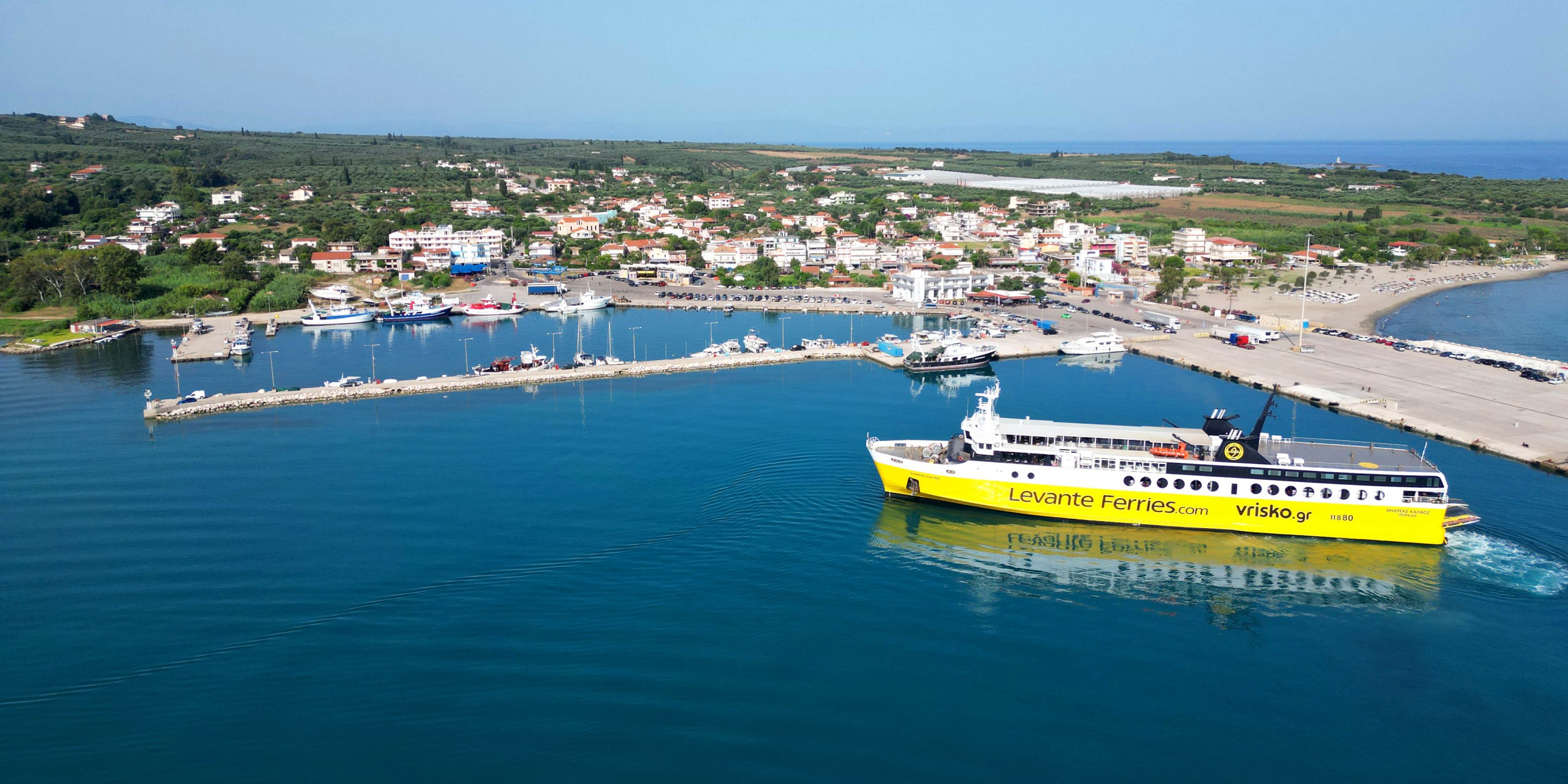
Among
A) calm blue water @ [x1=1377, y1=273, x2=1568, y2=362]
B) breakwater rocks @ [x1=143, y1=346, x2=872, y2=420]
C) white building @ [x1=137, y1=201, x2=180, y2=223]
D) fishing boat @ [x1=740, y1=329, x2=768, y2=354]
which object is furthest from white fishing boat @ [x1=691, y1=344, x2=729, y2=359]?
white building @ [x1=137, y1=201, x2=180, y2=223]

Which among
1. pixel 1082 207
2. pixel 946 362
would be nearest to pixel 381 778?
pixel 946 362

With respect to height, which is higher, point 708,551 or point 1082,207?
point 1082,207

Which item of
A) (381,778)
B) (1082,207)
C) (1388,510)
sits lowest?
(381,778)

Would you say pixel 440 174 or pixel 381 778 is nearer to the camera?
pixel 381 778

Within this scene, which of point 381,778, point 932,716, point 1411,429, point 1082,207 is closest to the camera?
point 381,778

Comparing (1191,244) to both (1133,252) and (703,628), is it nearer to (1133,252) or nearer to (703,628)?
(1133,252)

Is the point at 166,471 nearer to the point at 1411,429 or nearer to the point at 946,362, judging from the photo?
the point at 946,362
